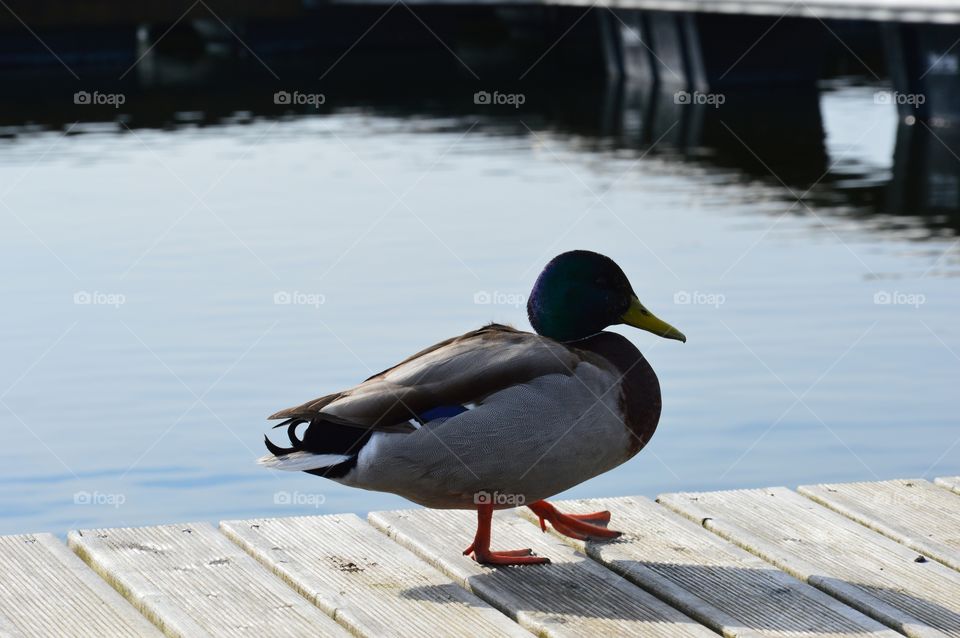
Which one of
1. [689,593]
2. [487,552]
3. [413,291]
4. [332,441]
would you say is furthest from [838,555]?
[413,291]

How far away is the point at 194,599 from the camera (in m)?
4.20

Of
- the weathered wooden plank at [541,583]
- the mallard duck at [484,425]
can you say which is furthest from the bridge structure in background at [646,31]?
the mallard duck at [484,425]

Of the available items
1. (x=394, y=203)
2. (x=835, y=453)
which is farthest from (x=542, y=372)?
(x=394, y=203)

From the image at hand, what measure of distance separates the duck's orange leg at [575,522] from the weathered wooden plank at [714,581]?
3 cm

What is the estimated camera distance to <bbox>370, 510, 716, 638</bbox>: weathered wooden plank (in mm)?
4059

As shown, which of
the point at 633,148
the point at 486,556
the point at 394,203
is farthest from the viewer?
the point at 633,148

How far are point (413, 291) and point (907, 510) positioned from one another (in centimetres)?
592

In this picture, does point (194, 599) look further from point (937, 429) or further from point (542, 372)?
point (937, 429)

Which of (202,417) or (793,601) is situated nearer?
(793,601)

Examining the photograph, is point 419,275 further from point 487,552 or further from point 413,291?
point 487,552

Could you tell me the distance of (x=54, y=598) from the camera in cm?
424

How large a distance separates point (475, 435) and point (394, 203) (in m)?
10.5

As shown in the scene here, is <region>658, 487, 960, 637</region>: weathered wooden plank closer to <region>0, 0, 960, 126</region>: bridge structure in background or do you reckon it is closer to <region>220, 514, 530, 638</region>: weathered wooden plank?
<region>220, 514, 530, 638</region>: weathered wooden plank

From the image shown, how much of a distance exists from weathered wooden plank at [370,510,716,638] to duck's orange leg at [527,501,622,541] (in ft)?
0.15
